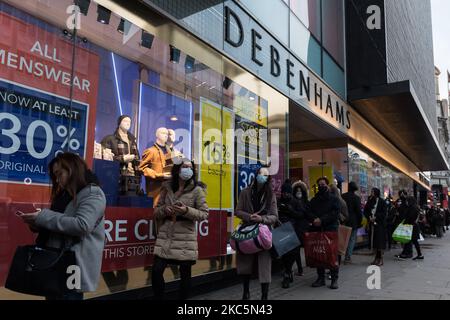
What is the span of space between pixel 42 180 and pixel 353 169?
1130 centimetres

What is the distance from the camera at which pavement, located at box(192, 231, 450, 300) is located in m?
5.84

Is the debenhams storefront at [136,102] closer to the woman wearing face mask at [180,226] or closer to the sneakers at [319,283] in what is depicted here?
the woman wearing face mask at [180,226]

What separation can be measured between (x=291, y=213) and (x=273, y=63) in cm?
339

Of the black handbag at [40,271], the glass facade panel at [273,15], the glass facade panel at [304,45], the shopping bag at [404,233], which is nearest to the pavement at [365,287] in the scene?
the shopping bag at [404,233]

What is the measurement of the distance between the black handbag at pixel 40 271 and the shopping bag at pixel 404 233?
903 cm

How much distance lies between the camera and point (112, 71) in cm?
508

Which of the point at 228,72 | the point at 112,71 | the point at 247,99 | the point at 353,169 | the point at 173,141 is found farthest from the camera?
the point at 353,169

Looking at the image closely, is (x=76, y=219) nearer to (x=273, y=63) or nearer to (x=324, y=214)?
(x=324, y=214)

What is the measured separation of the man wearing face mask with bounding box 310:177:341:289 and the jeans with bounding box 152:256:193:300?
2.63 m

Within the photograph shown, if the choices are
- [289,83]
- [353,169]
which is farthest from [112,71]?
[353,169]

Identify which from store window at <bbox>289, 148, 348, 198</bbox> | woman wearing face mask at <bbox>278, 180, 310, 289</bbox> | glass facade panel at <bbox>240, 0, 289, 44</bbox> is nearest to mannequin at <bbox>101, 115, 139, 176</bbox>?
woman wearing face mask at <bbox>278, 180, 310, 289</bbox>

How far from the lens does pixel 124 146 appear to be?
5.20 meters

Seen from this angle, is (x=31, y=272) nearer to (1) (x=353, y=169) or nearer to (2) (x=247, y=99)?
(2) (x=247, y=99)

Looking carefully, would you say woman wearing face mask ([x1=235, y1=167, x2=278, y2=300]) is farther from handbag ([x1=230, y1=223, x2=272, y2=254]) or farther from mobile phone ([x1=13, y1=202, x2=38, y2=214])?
mobile phone ([x1=13, y1=202, x2=38, y2=214])
